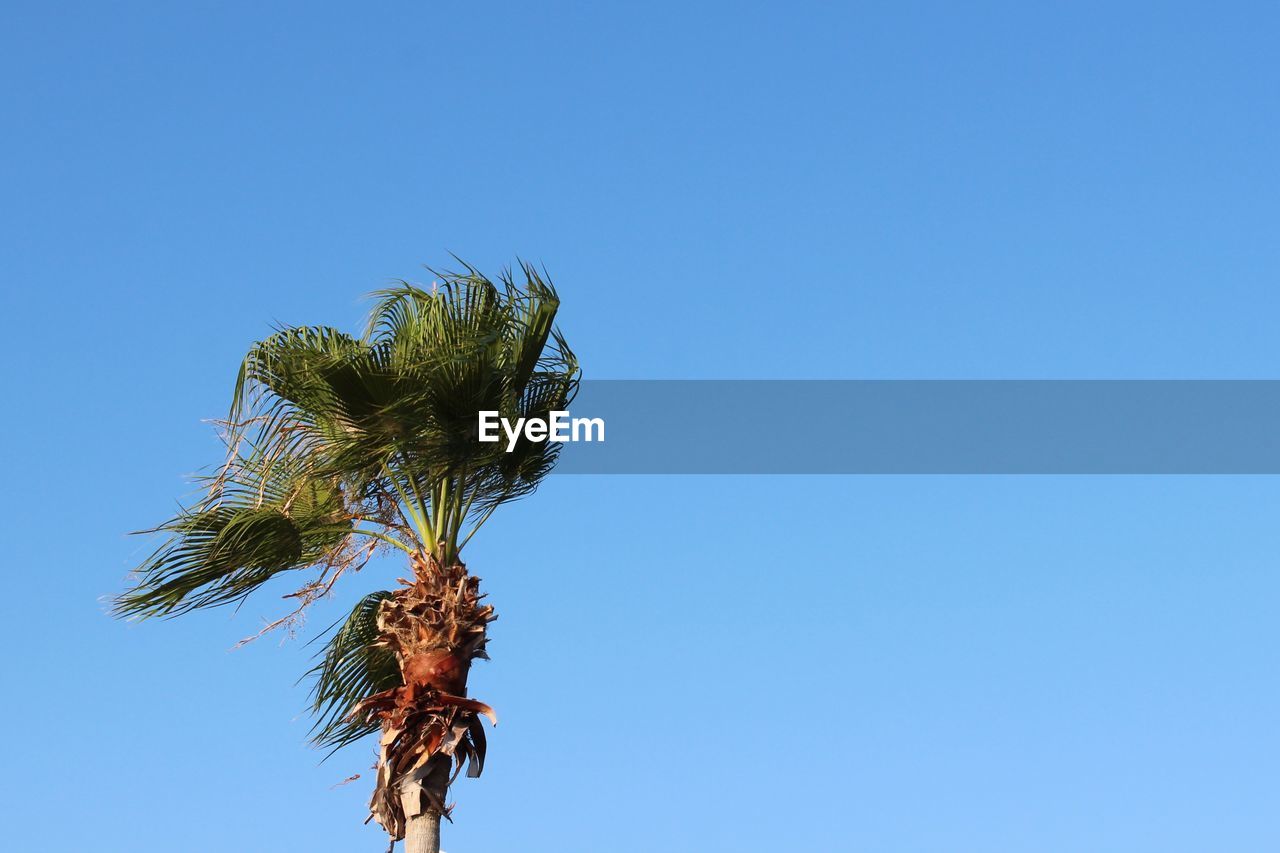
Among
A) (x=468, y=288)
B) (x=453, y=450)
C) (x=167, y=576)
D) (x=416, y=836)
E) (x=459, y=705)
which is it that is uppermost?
(x=468, y=288)

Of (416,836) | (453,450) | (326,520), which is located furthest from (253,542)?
(416,836)

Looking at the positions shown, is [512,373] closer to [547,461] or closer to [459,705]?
[547,461]

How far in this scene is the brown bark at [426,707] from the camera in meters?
15.7

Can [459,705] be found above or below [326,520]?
below

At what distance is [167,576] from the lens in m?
16.4

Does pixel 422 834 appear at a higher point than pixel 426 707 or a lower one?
lower

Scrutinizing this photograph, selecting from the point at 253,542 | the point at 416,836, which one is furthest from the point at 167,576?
the point at 416,836

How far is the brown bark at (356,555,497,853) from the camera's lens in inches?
617

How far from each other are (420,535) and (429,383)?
4.80 ft

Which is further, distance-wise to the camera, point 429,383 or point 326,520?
point 326,520

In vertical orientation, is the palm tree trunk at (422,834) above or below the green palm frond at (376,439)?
below

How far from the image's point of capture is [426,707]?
51.7 ft

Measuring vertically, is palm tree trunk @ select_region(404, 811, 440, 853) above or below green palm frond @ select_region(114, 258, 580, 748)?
below

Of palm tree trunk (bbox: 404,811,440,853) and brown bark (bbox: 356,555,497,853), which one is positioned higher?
brown bark (bbox: 356,555,497,853)
